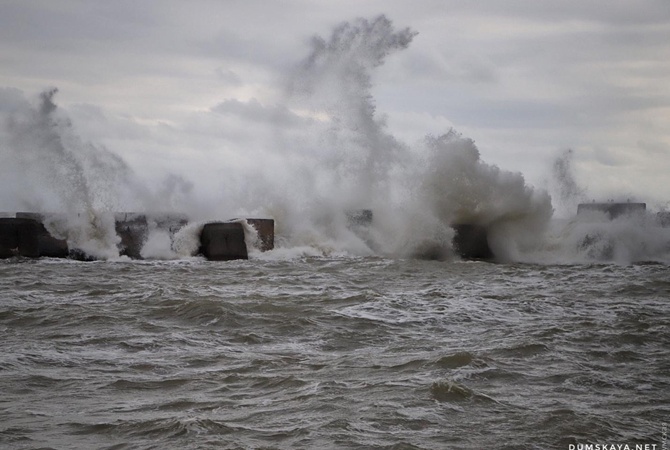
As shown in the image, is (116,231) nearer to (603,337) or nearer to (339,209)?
(339,209)

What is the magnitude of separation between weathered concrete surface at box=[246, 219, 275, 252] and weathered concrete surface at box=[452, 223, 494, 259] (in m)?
4.28

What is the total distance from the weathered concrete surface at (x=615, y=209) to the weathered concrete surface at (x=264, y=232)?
8.88 m

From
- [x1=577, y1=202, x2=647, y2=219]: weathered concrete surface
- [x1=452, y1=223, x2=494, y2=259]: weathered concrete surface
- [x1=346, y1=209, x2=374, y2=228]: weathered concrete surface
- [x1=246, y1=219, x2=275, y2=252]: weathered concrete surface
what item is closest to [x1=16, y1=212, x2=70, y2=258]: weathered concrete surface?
[x1=246, y1=219, x2=275, y2=252]: weathered concrete surface

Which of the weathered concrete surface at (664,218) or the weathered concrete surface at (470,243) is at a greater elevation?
the weathered concrete surface at (664,218)

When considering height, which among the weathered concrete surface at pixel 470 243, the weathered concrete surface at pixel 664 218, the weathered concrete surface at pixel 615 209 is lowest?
the weathered concrete surface at pixel 470 243

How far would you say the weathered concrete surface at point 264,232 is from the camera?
62.4 ft

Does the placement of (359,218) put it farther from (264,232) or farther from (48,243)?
(48,243)

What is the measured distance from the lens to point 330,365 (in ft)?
22.1

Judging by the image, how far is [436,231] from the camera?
18750 mm

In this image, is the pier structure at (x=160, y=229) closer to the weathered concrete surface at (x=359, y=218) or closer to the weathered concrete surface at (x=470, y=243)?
the weathered concrete surface at (x=470, y=243)

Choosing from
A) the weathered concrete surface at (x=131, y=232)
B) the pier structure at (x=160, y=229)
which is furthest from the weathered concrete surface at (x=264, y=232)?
the weathered concrete surface at (x=131, y=232)

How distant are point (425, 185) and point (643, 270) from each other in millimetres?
5717

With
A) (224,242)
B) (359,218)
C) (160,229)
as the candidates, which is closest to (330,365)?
(224,242)

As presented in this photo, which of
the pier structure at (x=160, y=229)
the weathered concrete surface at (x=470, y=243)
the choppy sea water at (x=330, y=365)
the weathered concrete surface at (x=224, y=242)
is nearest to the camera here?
the choppy sea water at (x=330, y=365)
